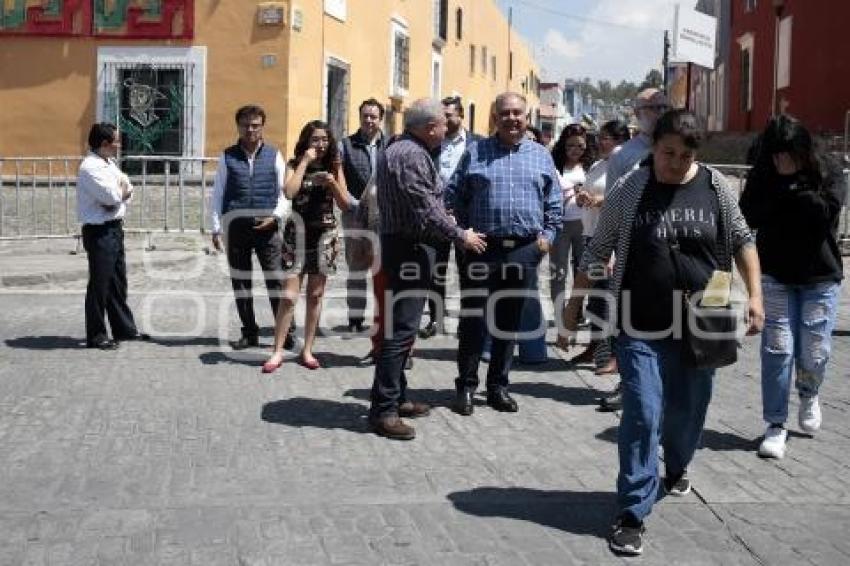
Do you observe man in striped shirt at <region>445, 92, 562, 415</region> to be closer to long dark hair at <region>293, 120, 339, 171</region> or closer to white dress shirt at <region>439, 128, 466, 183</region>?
long dark hair at <region>293, 120, 339, 171</region>

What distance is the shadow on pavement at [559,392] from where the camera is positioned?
706cm

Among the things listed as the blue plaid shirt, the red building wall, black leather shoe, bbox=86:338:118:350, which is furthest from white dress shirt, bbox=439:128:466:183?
the red building wall

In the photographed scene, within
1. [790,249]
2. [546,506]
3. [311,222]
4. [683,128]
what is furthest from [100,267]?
[683,128]

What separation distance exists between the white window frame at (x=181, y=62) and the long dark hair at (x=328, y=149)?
11631 mm

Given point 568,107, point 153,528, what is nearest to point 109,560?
point 153,528

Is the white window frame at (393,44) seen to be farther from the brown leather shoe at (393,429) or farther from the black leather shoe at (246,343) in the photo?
the brown leather shoe at (393,429)

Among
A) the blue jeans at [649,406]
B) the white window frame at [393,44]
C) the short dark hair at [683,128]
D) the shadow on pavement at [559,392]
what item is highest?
the white window frame at [393,44]

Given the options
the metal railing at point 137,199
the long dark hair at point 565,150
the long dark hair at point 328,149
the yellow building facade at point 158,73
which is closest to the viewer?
the long dark hair at point 328,149

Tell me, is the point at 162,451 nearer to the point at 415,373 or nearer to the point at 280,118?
the point at 415,373

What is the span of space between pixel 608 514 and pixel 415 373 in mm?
3286

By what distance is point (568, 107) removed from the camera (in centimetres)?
10319

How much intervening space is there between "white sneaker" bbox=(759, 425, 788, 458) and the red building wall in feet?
61.7

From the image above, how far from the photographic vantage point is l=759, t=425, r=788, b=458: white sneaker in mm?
5691

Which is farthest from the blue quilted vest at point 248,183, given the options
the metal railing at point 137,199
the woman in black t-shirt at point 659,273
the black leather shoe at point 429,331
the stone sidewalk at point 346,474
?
the metal railing at point 137,199
